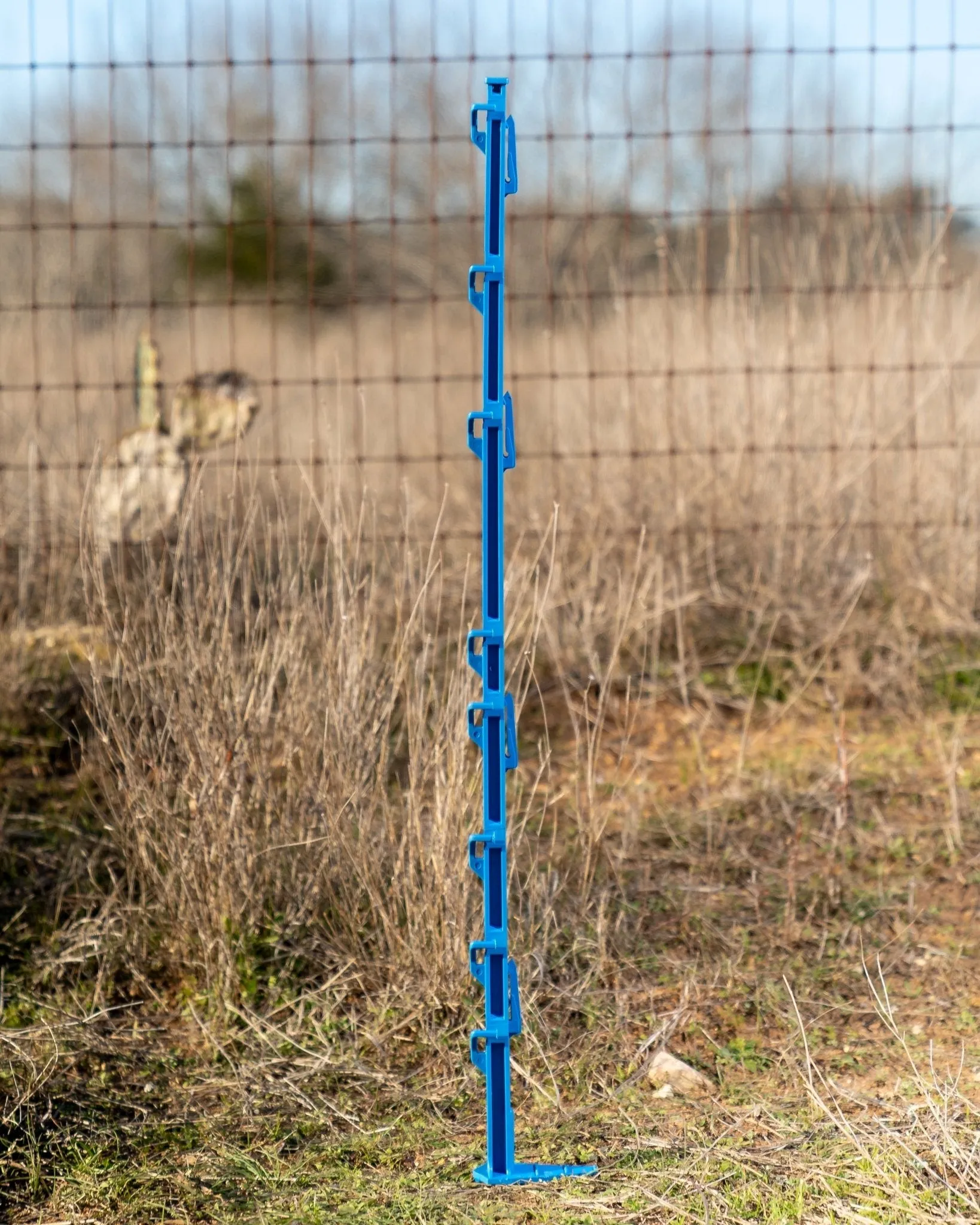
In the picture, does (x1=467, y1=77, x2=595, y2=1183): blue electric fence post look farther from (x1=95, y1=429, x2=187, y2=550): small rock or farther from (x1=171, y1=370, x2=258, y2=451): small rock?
(x1=171, y1=370, x2=258, y2=451): small rock

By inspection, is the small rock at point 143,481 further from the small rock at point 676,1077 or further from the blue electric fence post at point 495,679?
the small rock at point 676,1077

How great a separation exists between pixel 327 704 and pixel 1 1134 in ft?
3.38

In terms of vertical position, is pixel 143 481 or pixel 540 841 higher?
pixel 143 481

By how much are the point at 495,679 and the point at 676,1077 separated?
0.95 m

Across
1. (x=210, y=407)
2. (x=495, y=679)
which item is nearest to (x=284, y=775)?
(x=495, y=679)

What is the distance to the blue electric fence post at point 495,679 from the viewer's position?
84.7 inches

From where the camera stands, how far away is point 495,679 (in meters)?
2.19

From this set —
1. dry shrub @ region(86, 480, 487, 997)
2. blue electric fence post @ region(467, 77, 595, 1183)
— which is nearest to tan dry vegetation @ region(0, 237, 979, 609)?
dry shrub @ region(86, 480, 487, 997)

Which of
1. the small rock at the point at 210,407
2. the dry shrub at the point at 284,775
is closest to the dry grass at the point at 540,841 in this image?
the dry shrub at the point at 284,775

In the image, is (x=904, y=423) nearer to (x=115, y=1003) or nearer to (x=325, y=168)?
(x=115, y=1003)

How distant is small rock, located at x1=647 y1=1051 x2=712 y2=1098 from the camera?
255cm

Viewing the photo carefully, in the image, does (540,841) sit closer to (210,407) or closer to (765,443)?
(765,443)

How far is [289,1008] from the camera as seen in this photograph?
2.88m

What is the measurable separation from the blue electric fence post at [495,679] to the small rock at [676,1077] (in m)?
0.39
